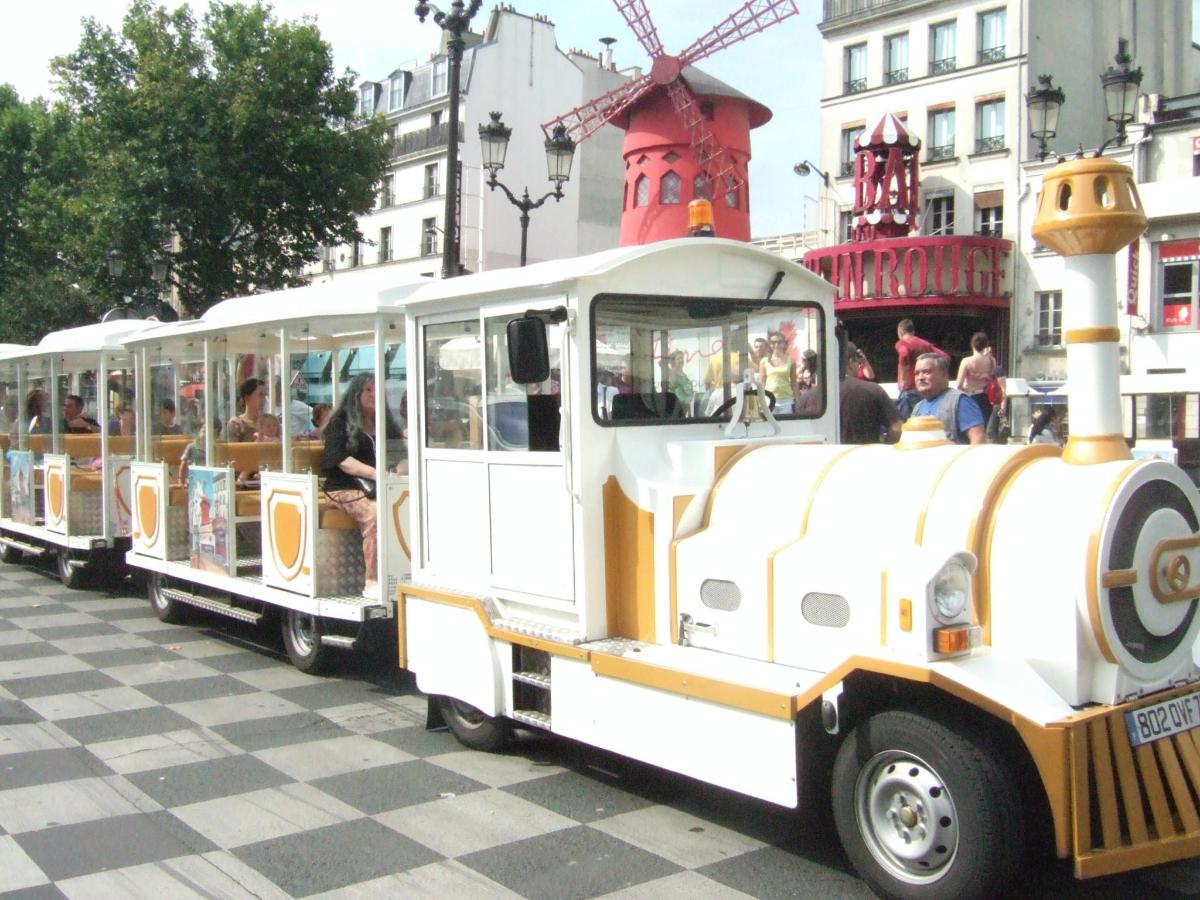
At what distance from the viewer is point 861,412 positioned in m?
7.49

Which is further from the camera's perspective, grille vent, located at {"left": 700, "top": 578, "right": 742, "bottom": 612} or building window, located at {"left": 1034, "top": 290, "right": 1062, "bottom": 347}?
building window, located at {"left": 1034, "top": 290, "right": 1062, "bottom": 347}

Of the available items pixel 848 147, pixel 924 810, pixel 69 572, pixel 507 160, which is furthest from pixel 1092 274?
pixel 507 160

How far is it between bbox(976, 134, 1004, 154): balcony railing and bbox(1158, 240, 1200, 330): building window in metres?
5.83

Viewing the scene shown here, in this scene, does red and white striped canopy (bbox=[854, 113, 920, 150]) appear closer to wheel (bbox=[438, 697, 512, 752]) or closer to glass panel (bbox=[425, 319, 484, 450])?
glass panel (bbox=[425, 319, 484, 450])

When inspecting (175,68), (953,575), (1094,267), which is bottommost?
(953,575)

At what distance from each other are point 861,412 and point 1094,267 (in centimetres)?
323

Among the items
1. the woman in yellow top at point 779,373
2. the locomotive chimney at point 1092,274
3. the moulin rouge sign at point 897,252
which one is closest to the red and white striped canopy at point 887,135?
the moulin rouge sign at point 897,252

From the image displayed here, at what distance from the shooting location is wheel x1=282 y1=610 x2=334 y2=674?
315 inches

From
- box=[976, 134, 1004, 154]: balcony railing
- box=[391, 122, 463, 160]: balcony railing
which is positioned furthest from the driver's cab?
box=[391, 122, 463, 160]: balcony railing

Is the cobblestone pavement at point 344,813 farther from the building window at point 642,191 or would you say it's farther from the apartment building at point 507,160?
the apartment building at point 507,160

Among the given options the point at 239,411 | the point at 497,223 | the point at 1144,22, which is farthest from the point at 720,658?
the point at 497,223

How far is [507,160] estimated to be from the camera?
155 feet

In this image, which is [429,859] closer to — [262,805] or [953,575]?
[262,805]

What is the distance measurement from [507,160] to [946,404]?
42469mm
